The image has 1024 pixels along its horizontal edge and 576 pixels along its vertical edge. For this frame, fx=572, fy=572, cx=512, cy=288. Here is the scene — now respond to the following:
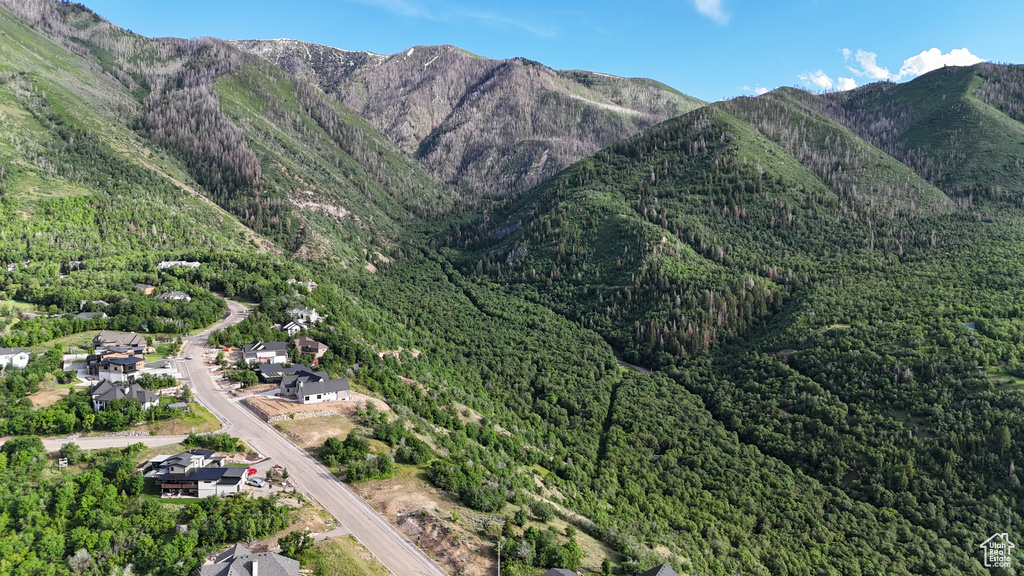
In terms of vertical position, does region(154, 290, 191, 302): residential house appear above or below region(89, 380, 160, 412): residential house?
above

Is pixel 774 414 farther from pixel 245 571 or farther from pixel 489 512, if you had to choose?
pixel 245 571

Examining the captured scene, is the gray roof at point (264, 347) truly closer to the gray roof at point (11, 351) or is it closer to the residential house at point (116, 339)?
the residential house at point (116, 339)

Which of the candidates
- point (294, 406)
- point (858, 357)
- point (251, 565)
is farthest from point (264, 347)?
point (858, 357)

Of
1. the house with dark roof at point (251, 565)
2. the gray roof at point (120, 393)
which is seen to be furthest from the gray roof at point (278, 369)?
the house with dark roof at point (251, 565)

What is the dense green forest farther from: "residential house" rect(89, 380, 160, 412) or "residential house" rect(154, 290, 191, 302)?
"residential house" rect(154, 290, 191, 302)

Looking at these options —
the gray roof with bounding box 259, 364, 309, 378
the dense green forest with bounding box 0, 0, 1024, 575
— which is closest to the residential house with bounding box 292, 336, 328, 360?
the dense green forest with bounding box 0, 0, 1024, 575

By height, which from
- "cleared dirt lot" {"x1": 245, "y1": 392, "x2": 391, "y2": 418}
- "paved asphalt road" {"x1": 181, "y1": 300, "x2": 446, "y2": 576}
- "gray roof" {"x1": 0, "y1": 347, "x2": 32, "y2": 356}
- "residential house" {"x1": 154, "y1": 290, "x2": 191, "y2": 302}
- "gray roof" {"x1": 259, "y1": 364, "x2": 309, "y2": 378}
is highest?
"residential house" {"x1": 154, "y1": 290, "x2": 191, "y2": 302}

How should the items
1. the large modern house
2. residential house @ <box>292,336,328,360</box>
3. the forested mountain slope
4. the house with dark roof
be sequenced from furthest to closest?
1. the forested mountain slope
2. residential house @ <box>292,336,328,360</box>
3. the large modern house
4. the house with dark roof
